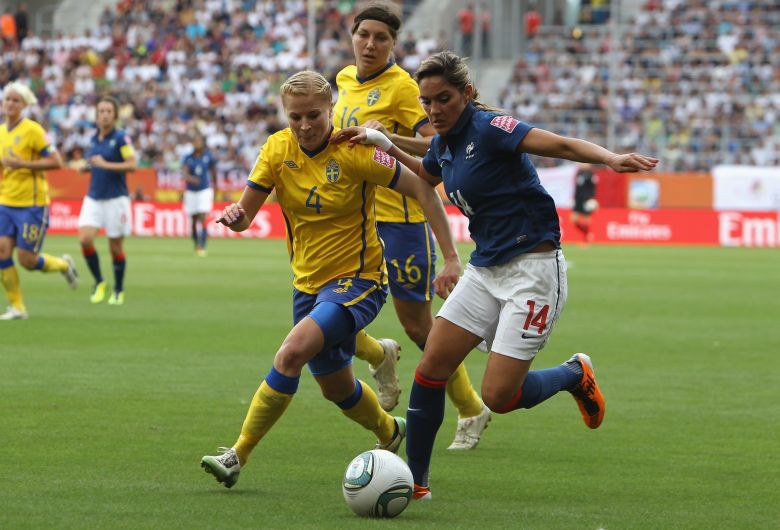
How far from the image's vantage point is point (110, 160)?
17.7m

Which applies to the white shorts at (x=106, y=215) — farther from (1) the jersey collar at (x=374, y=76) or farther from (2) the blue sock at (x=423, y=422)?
(2) the blue sock at (x=423, y=422)

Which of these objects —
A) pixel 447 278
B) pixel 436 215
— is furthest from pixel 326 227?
pixel 447 278

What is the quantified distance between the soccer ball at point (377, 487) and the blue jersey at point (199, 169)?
2313 cm

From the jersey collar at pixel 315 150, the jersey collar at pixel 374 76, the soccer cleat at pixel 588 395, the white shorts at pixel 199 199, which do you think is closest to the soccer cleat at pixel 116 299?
the jersey collar at pixel 374 76

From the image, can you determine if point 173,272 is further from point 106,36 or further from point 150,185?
point 106,36

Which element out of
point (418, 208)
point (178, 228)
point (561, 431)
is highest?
point (418, 208)

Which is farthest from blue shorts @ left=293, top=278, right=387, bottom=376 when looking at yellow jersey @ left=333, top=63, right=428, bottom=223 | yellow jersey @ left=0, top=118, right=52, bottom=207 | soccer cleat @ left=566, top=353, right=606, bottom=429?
yellow jersey @ left=0, top=118, right=52, bottom=207

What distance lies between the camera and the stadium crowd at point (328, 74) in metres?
40.8

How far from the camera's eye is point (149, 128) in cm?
4478

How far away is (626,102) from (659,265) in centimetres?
1498

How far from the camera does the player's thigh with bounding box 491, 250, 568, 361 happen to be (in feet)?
22.9

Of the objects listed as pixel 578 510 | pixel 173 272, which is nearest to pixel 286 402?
pixel 578 510

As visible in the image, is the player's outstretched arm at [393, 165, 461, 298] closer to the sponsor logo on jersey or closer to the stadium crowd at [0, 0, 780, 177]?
the sponsor logo on jersey

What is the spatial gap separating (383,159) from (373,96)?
1.72m
